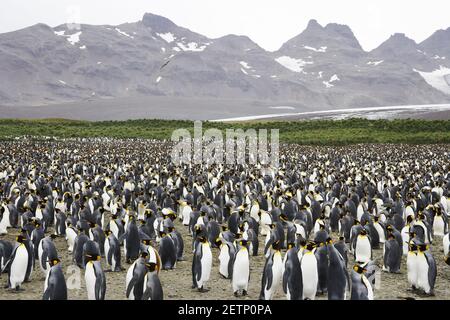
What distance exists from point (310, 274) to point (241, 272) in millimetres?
967

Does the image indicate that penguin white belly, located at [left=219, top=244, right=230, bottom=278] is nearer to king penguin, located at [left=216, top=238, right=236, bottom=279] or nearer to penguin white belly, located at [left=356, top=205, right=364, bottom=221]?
king penguin, located at [left=216, top=238, right=236, bottom=279]

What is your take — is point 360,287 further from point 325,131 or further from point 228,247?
point 325,131

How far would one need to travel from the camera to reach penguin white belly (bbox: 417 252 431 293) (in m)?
6.51

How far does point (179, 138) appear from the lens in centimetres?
4303

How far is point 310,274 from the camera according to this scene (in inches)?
241

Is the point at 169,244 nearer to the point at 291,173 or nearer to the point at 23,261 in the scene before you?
the point at 23,261

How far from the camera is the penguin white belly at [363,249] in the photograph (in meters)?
7.79

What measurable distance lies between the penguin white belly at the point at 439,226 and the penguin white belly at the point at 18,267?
783cm

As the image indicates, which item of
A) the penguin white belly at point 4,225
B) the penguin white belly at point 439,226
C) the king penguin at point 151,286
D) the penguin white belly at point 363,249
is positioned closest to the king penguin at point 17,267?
the king penguin at point 151,286

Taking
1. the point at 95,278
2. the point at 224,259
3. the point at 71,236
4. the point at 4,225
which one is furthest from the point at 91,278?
the point at 4,225

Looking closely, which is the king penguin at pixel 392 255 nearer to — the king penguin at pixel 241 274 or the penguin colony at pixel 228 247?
the penguin colony at pixel 228 247
